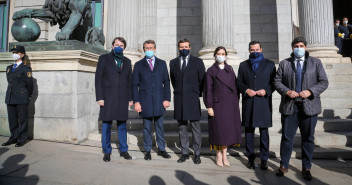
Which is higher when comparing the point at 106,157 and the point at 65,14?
the point at 65,14

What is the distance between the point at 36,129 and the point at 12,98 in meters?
0.83

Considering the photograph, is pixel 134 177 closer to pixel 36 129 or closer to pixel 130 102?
pixel 130 102

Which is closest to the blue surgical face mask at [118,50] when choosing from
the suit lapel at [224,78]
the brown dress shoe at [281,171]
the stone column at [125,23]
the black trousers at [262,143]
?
the suit lapel at [224,78]

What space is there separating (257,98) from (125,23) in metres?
6.30

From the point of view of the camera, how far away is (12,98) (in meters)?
4.23

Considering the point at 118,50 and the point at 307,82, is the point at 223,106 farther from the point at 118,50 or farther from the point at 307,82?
the point at 118,50

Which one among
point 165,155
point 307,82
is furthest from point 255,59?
point 165,155

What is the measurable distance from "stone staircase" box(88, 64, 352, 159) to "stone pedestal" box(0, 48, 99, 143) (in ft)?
1.82

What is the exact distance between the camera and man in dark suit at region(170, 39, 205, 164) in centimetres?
363

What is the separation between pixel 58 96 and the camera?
463 cm

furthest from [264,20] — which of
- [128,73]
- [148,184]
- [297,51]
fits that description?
[148,184]

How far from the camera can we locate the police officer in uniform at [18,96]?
4227 millimetres

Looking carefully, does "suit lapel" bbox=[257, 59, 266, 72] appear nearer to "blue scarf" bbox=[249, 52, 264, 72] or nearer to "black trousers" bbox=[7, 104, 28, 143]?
"blue scarf" bbox=[249, 52, 264, 72]

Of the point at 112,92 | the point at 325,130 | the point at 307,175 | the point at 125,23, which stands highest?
the point at 125,23
